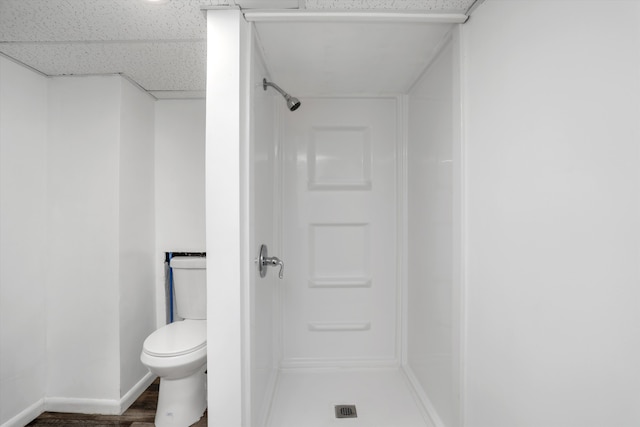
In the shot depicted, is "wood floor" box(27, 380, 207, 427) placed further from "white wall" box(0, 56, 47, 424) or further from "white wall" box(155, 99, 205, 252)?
"white wall" box(155, 99, 205, 252)

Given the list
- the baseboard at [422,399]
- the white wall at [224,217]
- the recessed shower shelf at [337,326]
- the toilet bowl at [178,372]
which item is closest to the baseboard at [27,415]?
the toilet bowl at [178,372]

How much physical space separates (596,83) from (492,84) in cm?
42

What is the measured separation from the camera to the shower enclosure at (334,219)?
45.8 inches

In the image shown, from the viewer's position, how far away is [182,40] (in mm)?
1423

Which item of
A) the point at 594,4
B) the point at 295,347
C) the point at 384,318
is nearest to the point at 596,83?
the point at 594,4

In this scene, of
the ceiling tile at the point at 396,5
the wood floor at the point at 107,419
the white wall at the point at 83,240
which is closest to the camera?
the ceiling tile at the point at 396,5

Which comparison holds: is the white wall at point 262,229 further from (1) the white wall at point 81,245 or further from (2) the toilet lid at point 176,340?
(1) the white wall at point 81,245

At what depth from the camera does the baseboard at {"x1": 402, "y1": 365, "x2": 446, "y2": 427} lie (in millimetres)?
1539

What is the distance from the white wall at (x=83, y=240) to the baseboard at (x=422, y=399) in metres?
1.84

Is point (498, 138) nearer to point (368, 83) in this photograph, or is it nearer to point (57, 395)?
point (368, 83)

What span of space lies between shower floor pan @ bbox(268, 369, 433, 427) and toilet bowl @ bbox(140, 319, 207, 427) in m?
0.48

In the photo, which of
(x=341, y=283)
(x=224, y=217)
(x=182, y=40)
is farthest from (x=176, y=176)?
(x=341, y=283)

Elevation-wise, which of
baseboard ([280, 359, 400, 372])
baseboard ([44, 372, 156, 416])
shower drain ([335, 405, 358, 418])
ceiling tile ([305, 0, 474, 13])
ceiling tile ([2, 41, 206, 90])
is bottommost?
baseboard ([44, 372, 156, 416])

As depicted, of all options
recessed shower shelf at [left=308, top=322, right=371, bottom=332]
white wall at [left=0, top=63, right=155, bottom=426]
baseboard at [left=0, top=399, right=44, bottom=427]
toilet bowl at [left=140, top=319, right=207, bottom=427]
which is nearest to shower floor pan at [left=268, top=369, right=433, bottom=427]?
recessed shower shelf at [left=308, top=322, right=371, bottom=332]
